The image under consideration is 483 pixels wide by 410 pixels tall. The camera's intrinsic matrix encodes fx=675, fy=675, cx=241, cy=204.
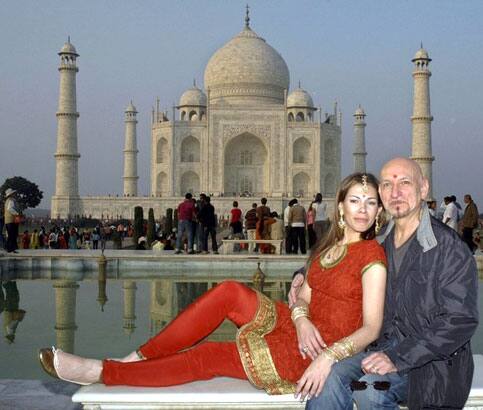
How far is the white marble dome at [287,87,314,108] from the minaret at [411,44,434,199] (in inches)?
281

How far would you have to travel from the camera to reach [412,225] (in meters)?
Answer: 2.51

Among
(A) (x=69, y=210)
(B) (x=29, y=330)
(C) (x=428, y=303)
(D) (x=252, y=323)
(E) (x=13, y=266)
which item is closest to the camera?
(C) (x=428, y=303)

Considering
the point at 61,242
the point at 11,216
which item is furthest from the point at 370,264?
the point at 61,242

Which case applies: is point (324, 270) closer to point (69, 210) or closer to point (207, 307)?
point (207, 307)

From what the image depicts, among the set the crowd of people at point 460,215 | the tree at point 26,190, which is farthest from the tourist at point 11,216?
the tree at point 26,190

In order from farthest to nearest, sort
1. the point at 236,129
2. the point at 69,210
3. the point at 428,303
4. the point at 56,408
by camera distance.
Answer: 1. the point at 236,129
2. the point at 69,210
3. the point at 56,408
4. the point at 428,303

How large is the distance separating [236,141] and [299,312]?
109 feet

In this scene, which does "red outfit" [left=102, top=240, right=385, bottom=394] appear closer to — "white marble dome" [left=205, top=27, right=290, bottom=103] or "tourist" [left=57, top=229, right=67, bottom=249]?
"tourist" [left=57, top=229, right=67, bottom=249]

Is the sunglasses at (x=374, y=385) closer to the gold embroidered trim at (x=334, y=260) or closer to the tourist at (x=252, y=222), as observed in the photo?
the gold embroidered trim at (x=334, y=260)

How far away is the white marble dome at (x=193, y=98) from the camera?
36844 mm

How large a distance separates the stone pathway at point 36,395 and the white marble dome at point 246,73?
33431mm

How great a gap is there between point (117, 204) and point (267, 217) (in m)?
21.5

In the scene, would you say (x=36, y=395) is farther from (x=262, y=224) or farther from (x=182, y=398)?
(x=262, y=224)

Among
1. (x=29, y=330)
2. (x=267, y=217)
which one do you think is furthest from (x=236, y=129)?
(x=29, y=330)
